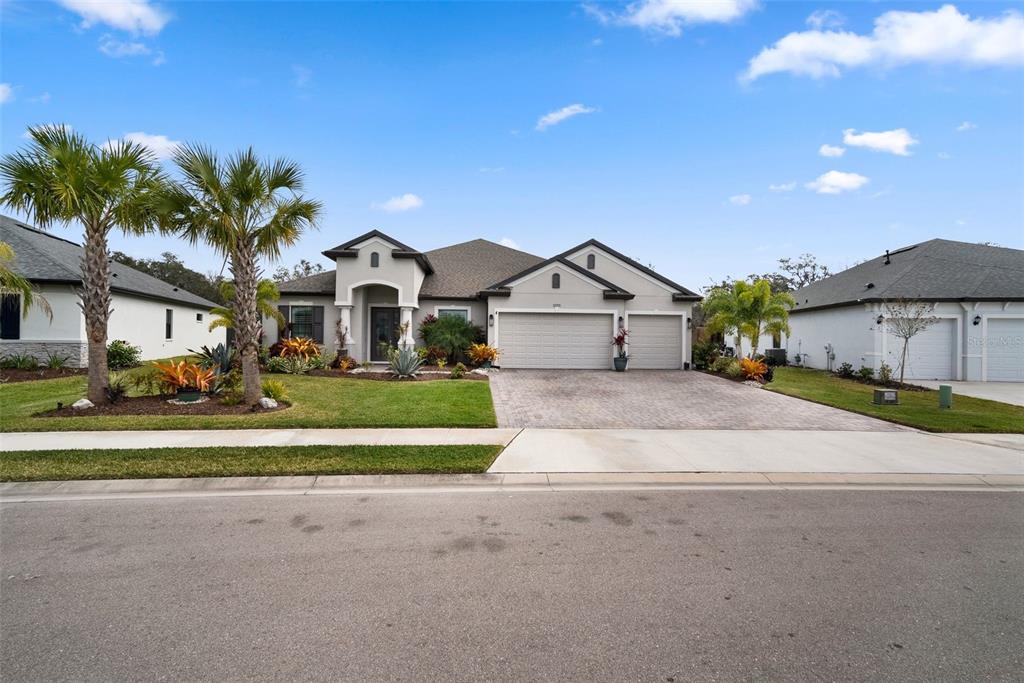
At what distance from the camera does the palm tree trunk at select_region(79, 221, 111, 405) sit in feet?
34.7

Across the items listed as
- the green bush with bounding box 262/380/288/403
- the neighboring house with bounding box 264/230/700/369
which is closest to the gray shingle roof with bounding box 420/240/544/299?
the neighboring house with bounding box 264/230/700/369

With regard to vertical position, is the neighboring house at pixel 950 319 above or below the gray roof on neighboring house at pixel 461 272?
below

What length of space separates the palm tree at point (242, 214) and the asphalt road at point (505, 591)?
21.0ft

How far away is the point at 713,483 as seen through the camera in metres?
6.51

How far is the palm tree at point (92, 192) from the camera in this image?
9734 mm

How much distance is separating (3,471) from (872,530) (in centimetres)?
1020

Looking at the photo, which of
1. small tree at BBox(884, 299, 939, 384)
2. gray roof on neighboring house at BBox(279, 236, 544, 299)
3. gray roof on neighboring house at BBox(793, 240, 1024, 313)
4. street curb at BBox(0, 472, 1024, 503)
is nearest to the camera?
street curb at BBox(0, 472, 1024, 503)

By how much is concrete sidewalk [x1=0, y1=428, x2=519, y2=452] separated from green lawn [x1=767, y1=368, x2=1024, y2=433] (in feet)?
29.7

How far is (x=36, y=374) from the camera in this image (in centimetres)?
1566

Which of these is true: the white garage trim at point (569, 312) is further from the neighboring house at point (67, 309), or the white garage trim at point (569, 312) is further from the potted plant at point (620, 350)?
the neighboring house at point (67, 309)

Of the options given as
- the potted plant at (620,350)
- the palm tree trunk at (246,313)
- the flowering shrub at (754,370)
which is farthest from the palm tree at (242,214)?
the flowering shrub at (754,370)

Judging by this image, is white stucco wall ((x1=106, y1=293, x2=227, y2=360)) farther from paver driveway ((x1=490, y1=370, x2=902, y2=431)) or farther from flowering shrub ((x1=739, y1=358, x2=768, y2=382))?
flowering shrub ((x1=739, y1=358, x2=768, y2=382))

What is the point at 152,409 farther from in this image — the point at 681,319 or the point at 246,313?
the point at 681,319

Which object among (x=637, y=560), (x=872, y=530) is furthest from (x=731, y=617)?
(x=872, y=530)
